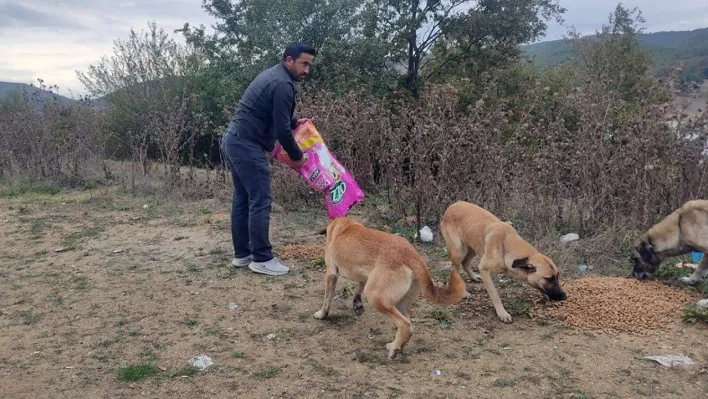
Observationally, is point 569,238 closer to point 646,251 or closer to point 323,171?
point 646,251

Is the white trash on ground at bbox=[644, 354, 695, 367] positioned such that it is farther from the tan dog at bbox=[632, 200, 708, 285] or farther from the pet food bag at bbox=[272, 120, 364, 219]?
the pet food bag at bbox=[272, 120, 364, 219]

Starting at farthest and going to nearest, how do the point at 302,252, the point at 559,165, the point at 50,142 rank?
the point at 50,142 < the point at 559,165 < the point at 302,252

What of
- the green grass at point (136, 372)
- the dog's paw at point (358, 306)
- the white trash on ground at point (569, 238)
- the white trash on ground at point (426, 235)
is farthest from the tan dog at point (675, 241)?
the green grass at point (136, 372)

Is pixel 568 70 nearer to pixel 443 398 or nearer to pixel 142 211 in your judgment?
pixel 142 211

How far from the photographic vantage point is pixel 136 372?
373 centimetres

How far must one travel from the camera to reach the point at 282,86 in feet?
16.5

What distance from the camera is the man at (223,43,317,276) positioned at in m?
5.09

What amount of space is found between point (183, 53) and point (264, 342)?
1487cm

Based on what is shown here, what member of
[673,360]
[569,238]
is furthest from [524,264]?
[569,238]

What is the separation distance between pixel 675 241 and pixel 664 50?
1031 inches

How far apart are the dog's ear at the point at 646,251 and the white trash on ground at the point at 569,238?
1.03m

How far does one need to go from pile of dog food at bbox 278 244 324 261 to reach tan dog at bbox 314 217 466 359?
166 cm

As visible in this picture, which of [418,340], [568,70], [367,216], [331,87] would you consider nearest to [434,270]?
[418,340]

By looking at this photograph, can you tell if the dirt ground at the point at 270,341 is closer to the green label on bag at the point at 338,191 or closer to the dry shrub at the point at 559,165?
the green label on bag at the point at 338,191
